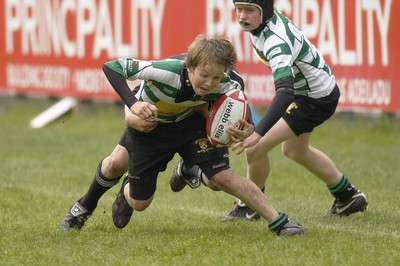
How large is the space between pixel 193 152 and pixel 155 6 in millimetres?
8164

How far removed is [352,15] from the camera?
1305 cm

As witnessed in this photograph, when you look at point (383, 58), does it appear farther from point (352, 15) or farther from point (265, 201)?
point (265, 201)

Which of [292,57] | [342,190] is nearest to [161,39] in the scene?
[342,190]

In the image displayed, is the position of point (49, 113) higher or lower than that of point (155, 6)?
lower

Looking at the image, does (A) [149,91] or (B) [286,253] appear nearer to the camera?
(B) [286,253]

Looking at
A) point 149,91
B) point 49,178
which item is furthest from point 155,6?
point 149,91

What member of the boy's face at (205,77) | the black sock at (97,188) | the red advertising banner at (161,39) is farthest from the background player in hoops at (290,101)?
the red advertising banner at (161,39)

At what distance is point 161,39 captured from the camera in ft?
50.5

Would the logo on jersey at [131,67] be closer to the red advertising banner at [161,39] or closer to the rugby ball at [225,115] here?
the rugby ball at [225,115]

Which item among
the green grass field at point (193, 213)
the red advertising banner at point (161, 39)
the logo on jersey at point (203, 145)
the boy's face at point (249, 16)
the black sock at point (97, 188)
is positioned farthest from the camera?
the red advertising banner at point (161, 39)

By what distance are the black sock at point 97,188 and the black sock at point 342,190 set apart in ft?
6.53

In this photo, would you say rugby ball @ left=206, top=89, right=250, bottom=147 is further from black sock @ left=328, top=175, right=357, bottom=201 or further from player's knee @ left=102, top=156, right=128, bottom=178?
black sock @ left=328, top=175, right=357, bottom=201

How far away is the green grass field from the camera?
22.6ft

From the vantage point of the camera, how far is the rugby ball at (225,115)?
7.22 metres
